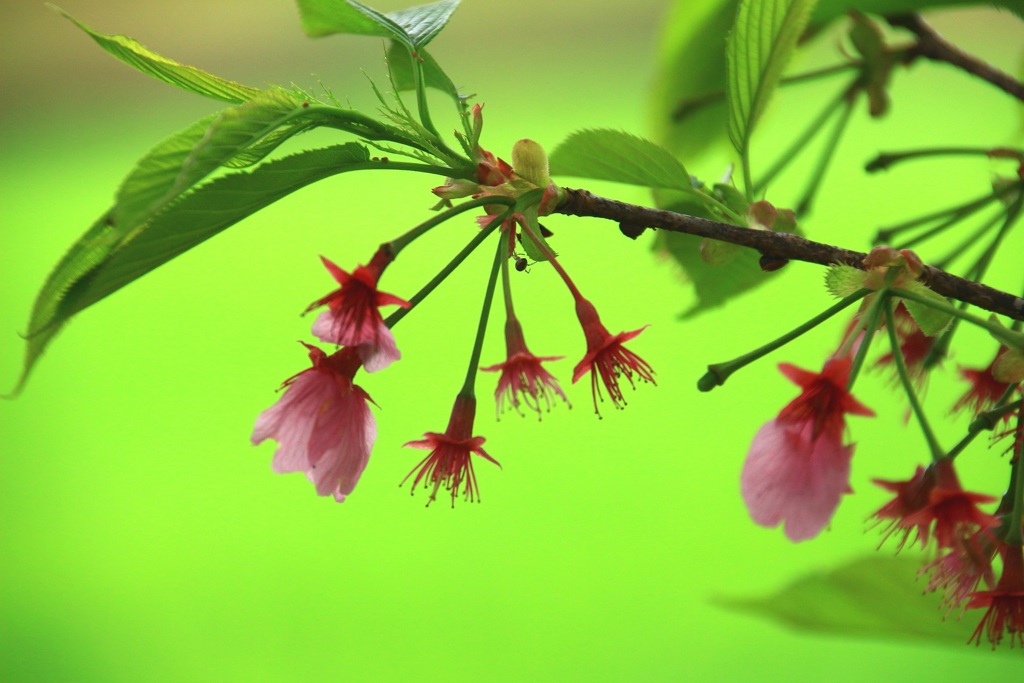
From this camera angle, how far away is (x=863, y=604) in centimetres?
37

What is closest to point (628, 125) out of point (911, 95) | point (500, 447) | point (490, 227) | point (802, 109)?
point (802, 109)

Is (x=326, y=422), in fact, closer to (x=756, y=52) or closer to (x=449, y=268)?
(x=449, y=268)

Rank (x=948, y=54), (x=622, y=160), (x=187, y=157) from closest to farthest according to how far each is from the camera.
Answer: (x=187, y=157) < (x=622, y=160) < (x=948, y=54)

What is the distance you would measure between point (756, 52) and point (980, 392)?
14cm

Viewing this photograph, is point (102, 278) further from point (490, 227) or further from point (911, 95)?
point (911, 95)

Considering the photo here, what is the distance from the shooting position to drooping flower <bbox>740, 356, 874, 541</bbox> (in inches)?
9.0

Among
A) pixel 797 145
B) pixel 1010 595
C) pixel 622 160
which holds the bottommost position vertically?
pixel 1010 595

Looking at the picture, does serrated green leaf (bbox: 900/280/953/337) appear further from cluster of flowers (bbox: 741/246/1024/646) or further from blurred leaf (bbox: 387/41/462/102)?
blurred leaf (bbox: 387/41/462/102)

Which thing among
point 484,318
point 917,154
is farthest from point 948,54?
point 484,318

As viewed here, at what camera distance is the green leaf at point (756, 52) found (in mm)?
310

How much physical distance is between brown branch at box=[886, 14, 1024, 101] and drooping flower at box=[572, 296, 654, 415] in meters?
0.20

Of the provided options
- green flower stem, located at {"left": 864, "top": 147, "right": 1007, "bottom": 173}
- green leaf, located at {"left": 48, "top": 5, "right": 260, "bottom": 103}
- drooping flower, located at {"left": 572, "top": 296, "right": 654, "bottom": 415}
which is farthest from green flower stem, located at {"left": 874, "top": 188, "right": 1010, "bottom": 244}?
green leaf, located at {"left": 48, "top": 5, "right": 260, "bottom": 103}

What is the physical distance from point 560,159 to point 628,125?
188 cm

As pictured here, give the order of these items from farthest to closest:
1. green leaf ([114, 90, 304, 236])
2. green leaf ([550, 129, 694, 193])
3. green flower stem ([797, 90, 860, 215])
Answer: green flower stem ([797, 90, 860, 215])
green leaf ([550, 129, 694, 193])
green leaf ([114, 90, 304, 236])
